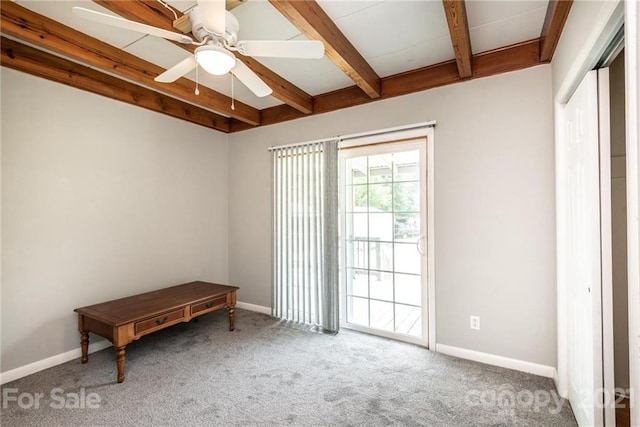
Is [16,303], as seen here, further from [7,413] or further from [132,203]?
[132,203]

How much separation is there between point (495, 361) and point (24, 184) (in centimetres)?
421

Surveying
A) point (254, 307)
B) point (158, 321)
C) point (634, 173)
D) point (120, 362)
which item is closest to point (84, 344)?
point (120, 362)

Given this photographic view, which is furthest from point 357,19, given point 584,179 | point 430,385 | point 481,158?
point 430,385

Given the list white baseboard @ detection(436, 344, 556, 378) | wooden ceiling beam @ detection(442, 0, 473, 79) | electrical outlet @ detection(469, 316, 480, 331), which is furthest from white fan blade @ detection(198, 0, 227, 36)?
white baseboard @ detection(436, 344, 556, 378)

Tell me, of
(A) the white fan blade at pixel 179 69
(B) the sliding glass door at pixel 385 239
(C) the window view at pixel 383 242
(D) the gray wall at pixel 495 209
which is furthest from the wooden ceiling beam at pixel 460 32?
(A) the white fan blade at pixel 179 69

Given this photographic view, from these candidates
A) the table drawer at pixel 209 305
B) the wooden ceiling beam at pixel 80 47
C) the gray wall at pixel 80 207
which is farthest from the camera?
the table drawer at pixel 209 305

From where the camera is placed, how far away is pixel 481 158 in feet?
8.27

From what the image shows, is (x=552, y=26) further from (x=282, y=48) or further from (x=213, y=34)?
(x=213, y=34)

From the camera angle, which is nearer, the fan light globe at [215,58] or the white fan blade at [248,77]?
the fan light globe at [215,58]

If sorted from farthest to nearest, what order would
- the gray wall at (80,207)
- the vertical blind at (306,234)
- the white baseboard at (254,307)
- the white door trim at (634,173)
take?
the white baseboard at (254,307) → the vertical blind at (306,234) → the gray wall at (80,207) → the white door trim at (634,173)

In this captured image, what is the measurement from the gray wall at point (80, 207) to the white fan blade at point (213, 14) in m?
2.11

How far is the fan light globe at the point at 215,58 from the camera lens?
1.49 m

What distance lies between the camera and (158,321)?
2.52 m

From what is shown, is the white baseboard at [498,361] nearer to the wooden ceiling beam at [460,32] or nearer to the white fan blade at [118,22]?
the wooden ceiling beam at [460,32]
